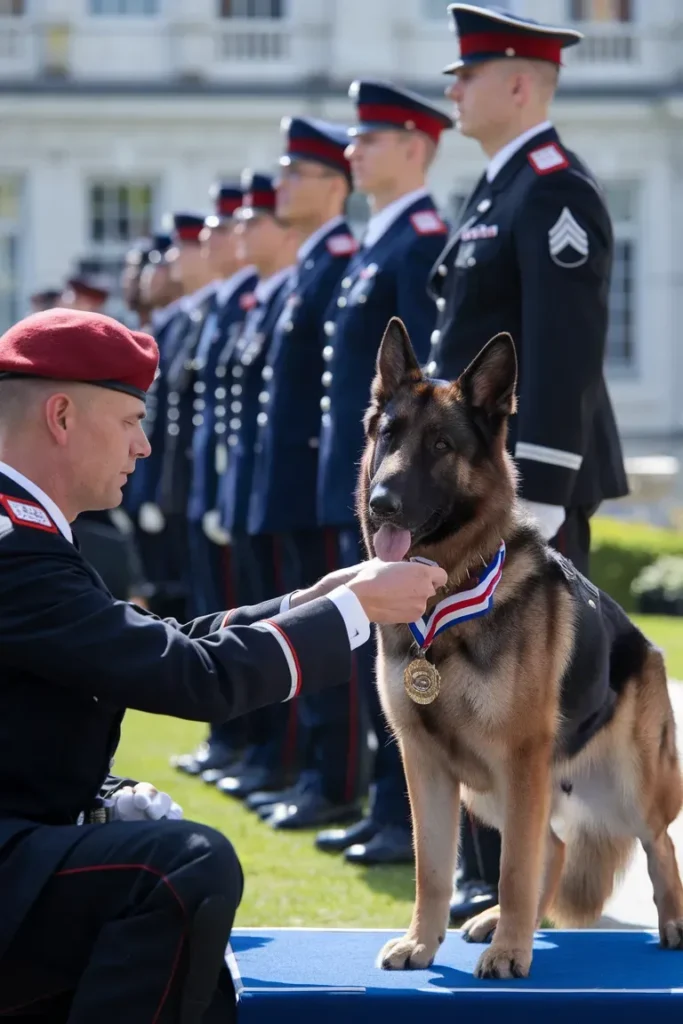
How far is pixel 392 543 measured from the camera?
11.9 ft

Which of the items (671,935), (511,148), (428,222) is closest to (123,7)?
(428,222)

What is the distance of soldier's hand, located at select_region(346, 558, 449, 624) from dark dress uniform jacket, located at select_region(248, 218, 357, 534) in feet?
11.4

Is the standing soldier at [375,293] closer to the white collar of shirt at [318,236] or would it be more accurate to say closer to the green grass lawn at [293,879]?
the green grass lawn at [293,879]

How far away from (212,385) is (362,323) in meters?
2.78

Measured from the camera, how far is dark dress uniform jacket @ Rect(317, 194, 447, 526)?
591cm

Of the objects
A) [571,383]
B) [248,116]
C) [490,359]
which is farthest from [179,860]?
[248,116]

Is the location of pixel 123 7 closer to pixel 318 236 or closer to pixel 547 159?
pixel 318 236

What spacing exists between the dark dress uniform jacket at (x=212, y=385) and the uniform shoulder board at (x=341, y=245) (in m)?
1.58

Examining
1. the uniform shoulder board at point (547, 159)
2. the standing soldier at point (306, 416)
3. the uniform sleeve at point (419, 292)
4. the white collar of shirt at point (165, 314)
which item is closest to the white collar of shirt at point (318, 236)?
the standing soldier at point (306, 416)

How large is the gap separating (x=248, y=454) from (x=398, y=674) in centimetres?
397

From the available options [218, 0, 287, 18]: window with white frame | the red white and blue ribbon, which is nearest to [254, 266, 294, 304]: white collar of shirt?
the red white and blue ribbon

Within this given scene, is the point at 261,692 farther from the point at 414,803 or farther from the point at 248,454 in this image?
the point at 248,454

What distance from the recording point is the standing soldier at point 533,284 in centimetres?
462

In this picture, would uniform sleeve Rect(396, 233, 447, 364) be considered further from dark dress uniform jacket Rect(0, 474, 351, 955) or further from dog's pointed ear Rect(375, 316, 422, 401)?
dark dress uniform jacket Rect(0, 474, 351, 955)
